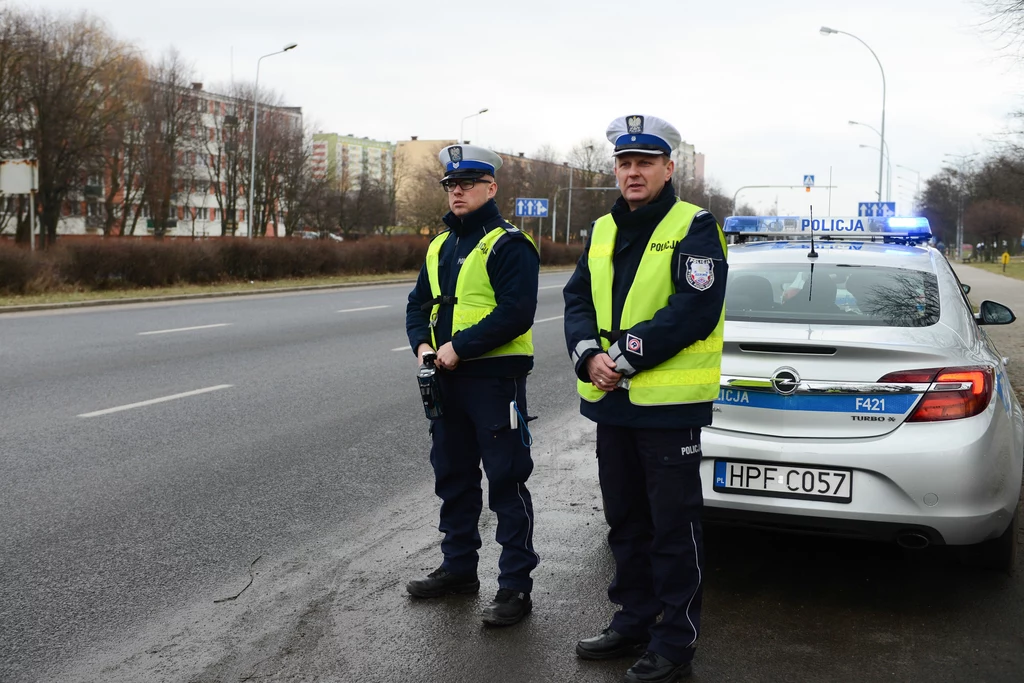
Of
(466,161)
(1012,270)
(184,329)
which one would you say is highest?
(1012,270)

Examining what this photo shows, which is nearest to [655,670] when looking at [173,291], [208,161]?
[173,291]

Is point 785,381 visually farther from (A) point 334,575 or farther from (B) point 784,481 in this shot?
(A) point 334,575

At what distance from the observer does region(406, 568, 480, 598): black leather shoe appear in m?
4.21

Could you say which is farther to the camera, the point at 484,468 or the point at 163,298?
the point at 163,298

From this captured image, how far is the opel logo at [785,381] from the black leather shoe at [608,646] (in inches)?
46.5

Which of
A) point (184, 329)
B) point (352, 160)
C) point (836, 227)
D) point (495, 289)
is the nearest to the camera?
point (495, 289)

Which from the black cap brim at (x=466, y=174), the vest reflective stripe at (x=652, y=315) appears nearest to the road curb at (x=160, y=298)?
the black cap brim at (x=466, y=174)

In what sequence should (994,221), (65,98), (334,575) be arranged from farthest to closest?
1. (994,221)
2. (65,98)
3. (334,575)

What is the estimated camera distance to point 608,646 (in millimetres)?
3617

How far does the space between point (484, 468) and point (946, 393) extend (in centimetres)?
185

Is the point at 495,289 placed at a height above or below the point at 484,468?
above

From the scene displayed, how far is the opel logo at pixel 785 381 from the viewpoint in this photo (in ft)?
13.4

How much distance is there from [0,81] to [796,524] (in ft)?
137

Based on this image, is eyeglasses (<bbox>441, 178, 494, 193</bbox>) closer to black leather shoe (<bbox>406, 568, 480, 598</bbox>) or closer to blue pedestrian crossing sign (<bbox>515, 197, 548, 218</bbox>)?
black leather shoe (<bbox>406, 568, 480, 598</bbox>)
